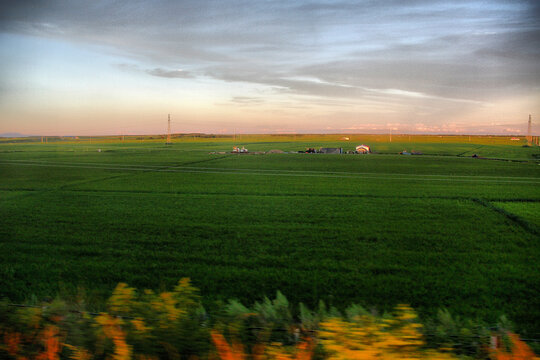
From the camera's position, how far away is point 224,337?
315cm

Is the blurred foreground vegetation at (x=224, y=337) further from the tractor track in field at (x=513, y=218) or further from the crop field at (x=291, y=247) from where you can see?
the tractor track in field at (x=513, y=218)

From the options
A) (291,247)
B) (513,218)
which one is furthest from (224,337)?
(513,218)

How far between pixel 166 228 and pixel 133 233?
3.65ft

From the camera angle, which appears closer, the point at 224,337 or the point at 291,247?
the point at 224,337

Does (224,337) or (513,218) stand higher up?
(224,337)

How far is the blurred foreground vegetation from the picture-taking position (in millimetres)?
2830

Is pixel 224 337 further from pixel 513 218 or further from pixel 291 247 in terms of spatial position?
pixel 513 218

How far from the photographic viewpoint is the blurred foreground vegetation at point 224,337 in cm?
283

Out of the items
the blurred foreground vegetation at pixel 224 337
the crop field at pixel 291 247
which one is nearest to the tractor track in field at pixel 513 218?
the crop field at pixel 291 247

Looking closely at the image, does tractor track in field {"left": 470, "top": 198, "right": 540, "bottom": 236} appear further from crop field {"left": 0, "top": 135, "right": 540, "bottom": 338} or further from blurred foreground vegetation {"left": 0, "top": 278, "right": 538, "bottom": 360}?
blurred foreground vegetation {"left": 0, "top": 278, "right": 538, "bottom": 360}

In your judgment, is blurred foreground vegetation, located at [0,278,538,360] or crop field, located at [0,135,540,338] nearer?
blurred foreground vegetation, located at [0,278,538,360]

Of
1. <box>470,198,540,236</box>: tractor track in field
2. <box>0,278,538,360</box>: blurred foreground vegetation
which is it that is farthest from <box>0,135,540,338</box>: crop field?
<box>0,278,538,360</box>: blurred foreground vegetation

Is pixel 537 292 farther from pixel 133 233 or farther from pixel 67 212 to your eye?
pixel 67 212

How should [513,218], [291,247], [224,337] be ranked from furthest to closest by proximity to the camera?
1. [513,218]
2. [291,247]
3. [224,337]
